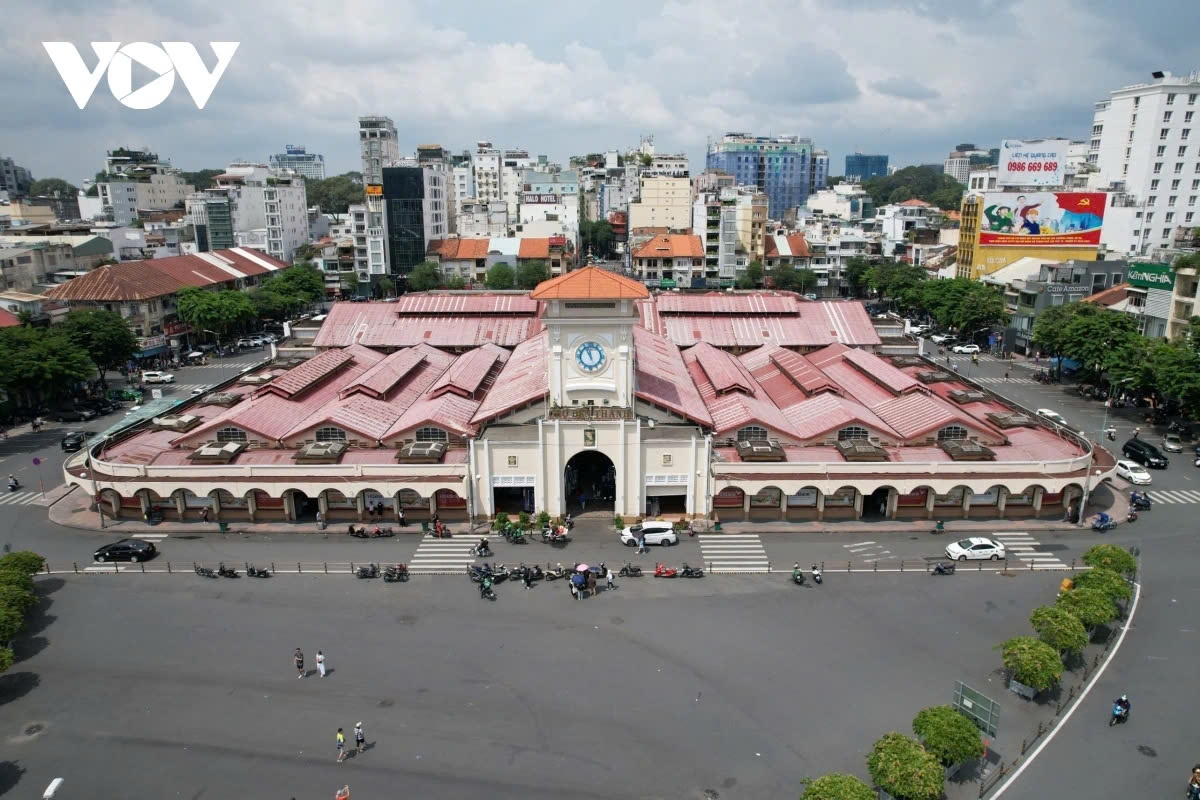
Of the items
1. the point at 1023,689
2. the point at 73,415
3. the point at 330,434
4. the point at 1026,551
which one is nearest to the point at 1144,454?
the point at 1026,551

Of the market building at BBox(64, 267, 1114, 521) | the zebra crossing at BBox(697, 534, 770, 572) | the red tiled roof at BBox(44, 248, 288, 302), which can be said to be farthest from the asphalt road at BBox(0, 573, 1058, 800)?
the red tiled roof at BBox(44, 248, 288, 302)

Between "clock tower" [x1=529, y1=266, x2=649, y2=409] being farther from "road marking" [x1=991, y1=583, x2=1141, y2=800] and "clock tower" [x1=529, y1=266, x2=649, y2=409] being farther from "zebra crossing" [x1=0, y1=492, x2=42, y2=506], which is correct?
"zebra crossing" [x1=0, y1=492, x2=42, y2=506]

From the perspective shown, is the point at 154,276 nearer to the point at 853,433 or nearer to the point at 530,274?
the point at 530,274

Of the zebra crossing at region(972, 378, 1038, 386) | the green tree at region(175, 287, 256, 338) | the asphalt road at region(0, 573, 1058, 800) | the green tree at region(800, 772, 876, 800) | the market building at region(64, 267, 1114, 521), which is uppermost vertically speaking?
the green tree at region(175, 287, 256, 338)

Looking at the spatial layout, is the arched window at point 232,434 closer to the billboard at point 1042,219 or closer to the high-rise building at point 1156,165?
the billboard at point 1042,219

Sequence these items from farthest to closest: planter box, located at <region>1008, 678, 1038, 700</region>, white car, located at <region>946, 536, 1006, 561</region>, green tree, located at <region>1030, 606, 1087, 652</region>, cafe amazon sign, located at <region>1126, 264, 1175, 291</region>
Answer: cafe amazon sign, located at <region>1126, 264, 1175, 291</region> → white car, located at <region>946, 536, 1006, 561</region> → green tree, located at <region>1030, 606, 1087, 652</region> → planter box, located at <region>1008, 678, 1038, 700</region>

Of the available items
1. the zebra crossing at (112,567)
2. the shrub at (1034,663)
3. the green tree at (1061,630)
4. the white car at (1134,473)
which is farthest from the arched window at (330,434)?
the white car at (1134,473)
